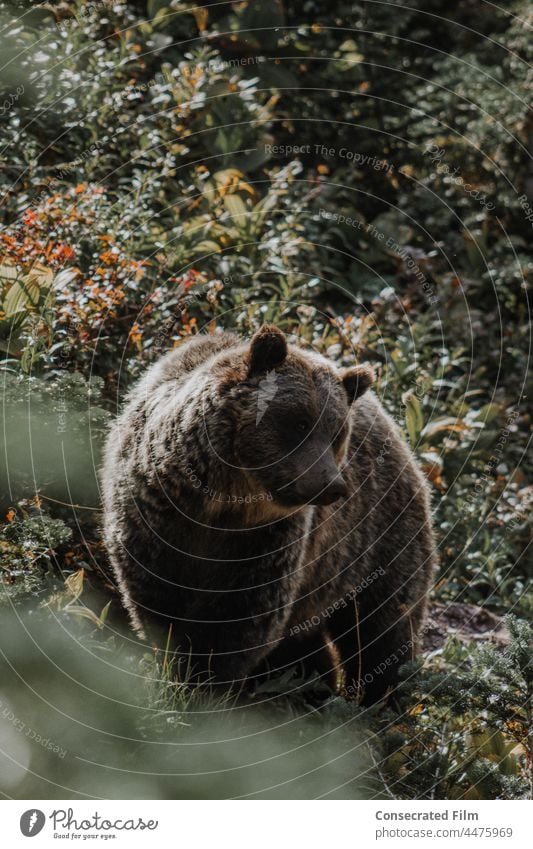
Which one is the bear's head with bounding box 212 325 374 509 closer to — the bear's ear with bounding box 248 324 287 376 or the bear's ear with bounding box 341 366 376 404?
the bear's ear with bounding box 248 324 287 376

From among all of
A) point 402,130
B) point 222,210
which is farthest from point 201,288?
point 402,130

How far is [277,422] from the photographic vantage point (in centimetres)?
469

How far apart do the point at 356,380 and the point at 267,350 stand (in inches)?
23.7

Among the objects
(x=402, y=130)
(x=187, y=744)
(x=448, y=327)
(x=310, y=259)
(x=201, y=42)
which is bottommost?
(x=187, y=744)

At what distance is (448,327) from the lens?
32.4 feet

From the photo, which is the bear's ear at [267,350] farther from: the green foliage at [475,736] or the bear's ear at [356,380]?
the green foliage at [475,736]

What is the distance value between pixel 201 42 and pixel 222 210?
2397 mm

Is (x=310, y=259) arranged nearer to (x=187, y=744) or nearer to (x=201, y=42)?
(x=201, y=42)

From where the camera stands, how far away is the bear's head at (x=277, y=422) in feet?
15.3

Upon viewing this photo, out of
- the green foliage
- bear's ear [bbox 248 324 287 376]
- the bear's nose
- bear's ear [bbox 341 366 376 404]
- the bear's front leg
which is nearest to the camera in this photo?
the bear's nose

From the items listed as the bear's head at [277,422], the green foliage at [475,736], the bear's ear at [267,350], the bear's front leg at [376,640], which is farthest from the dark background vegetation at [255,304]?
the bear's ear at [267,350]

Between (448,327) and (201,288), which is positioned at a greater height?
(201,288)

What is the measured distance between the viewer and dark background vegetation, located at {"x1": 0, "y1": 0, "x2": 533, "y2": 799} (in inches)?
180

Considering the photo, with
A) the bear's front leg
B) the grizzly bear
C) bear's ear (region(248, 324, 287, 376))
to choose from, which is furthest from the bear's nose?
the bear's front leg
